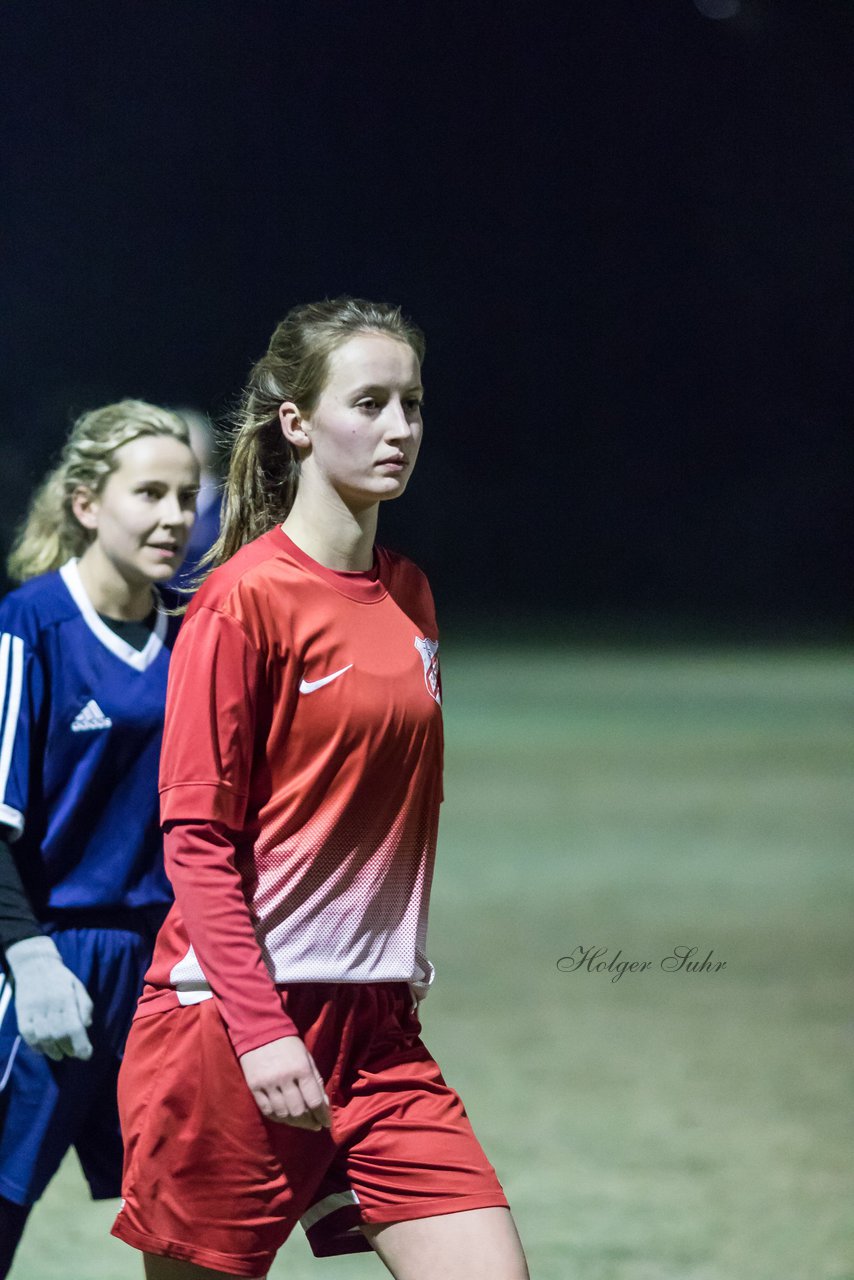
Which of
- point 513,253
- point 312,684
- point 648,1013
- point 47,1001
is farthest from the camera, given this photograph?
point 513,253

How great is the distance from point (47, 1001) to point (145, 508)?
66 centimetres

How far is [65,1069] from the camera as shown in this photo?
2.27 meters

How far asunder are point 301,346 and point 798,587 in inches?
566

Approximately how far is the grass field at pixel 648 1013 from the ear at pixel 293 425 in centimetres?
168

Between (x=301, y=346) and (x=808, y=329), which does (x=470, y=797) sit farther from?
(x=301, y=346)

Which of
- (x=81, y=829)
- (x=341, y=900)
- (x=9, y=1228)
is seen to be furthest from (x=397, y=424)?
(x=9, y=1228)

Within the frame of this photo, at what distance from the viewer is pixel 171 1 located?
9.11 meters

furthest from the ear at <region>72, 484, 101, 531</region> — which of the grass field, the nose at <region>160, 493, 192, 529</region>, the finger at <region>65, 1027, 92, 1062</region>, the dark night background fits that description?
the dark night background

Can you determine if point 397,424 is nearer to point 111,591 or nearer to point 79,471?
point 111,591

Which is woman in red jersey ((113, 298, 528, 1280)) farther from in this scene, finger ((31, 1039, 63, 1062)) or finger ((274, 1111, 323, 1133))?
finger ((31, 1039, 63, 1062))

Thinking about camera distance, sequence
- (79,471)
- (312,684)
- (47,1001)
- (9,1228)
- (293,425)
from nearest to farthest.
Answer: (312,684)
(293,425)
(47,1001)
(9,1228)
(79,471)

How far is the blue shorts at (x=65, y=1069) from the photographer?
224 centimetres

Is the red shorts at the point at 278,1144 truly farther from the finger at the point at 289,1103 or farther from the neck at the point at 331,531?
the neck at the point at 331,531

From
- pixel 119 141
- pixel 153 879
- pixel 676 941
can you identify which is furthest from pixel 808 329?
pixel 153 879
